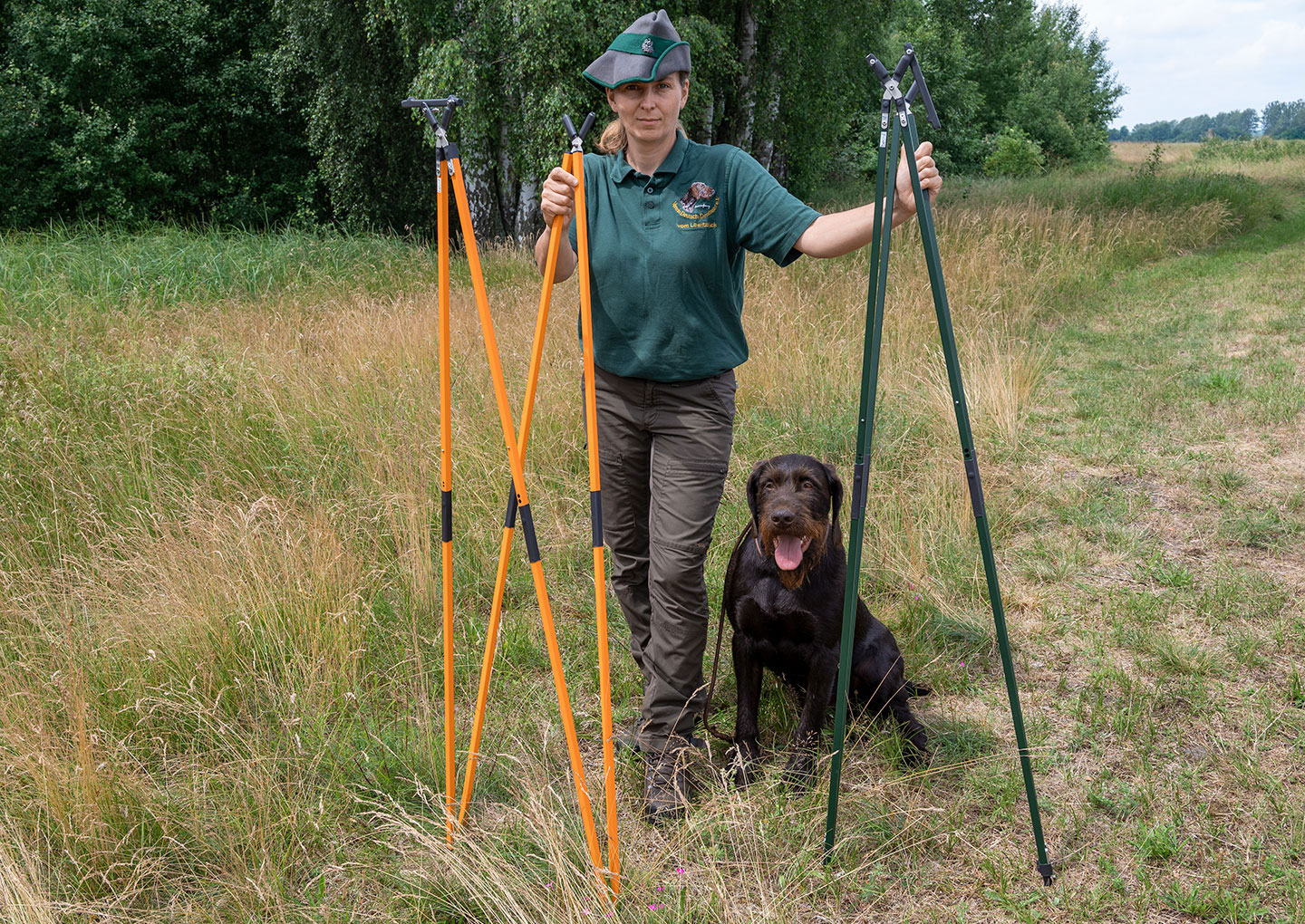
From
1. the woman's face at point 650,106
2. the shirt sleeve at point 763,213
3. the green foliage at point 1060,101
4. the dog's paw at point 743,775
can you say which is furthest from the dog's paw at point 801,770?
the green foliage at point 1060,101

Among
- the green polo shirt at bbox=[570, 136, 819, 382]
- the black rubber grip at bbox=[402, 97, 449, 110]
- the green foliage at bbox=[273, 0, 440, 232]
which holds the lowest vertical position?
the green polo shirt at bbox=[570, 136, 819, 382]

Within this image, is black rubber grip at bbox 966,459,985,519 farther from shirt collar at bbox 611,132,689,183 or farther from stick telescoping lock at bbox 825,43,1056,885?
shirt collar at bbox 611,132,689,183

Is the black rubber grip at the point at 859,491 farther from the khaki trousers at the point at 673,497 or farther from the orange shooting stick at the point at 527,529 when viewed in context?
the orange shooting stick at the point at 527,529

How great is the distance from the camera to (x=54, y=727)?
10.2ft

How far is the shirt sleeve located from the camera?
9.39 feet

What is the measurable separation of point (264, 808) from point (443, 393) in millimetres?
1362

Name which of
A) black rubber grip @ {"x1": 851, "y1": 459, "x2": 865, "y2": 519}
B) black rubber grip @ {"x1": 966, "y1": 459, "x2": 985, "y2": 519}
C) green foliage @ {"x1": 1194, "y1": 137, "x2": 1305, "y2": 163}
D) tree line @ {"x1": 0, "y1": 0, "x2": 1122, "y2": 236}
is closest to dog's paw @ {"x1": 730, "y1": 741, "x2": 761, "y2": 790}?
black rubber grip @ {"x1": 851, "y1": 459, "x2": 865, "y2": 519}

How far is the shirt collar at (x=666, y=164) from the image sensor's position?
9.61 ft

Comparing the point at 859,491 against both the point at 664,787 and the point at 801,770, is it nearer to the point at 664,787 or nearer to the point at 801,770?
the point at 801,770

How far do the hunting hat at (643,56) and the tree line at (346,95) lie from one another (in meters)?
8.35

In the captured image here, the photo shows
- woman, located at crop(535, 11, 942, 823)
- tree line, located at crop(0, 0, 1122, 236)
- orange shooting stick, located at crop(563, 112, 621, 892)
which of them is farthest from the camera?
tree line, located at crop(0, 0, 1122, 236)

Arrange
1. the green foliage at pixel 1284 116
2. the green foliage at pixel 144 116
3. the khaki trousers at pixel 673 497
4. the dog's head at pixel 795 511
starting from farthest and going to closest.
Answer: the green foliage at pixel 1284 116
the green foliage at pixel 144 116
the khaki trousers at pixel 673 497
the dog's head at pixel 795 511

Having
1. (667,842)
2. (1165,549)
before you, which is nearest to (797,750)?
(667,842)

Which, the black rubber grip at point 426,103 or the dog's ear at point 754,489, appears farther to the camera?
the dog's ear at point 754,489
